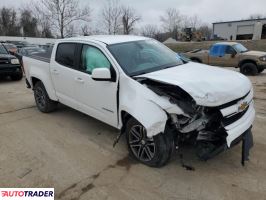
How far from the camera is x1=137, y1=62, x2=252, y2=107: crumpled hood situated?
3551 mm

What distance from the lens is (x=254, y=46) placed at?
3275cm

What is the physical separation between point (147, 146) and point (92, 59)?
183cm

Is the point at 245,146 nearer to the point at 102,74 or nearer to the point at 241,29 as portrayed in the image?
the point at 102,74

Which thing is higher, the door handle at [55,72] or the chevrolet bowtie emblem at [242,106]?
the door handle at [55,72]

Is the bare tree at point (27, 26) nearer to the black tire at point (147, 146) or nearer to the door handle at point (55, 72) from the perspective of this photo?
the door handle at point (55, 72)

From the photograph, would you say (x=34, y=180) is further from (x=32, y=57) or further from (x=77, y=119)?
(x=32, y=57)

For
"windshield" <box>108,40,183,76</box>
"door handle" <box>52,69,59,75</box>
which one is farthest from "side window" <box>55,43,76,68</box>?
"windshield" <box>108,40,183,76</box>

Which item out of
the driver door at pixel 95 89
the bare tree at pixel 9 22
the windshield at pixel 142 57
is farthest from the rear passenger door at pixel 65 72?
the bare tree at pixel 9 22

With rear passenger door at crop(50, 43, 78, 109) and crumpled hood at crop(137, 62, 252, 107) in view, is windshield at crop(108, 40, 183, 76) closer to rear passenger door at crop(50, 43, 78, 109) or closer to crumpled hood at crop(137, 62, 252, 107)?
crumpled hood at crop(137, 62, 252, 107)

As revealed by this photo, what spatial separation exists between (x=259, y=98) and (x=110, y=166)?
554cm

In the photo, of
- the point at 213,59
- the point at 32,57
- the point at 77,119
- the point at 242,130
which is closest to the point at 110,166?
the point at 242,130

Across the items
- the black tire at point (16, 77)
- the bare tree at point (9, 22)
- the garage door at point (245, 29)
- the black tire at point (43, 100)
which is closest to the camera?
the black tire at point (43, 100)

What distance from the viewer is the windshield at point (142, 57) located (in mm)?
4539

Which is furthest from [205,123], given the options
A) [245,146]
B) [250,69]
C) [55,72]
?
[250,69]
